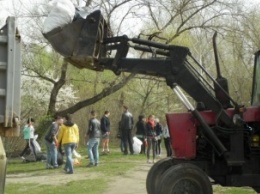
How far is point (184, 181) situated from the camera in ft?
25.1

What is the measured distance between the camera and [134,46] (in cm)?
820

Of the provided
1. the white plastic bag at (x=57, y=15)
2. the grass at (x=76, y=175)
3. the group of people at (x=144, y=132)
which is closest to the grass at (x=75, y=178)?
the grass at (x=76, y=175)

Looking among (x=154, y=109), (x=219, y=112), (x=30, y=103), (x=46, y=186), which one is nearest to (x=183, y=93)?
(x=219, y=112)

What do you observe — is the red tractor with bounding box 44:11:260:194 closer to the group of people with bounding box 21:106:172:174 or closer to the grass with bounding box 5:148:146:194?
the grass with bounding box 5:148:146:194

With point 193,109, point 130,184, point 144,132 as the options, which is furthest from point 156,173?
point 144,132

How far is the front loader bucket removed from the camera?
7633 mm

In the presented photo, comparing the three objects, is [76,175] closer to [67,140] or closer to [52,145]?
[67,140]

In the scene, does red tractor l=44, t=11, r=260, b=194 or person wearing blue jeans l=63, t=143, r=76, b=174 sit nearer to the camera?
red tractor l=44, t=11, r=260, b=194

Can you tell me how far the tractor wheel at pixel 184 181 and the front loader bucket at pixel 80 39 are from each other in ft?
7.00

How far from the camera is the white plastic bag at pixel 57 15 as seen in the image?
291 inches

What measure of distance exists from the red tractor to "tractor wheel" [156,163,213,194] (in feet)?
0.14

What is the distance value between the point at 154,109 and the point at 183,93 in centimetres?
3679

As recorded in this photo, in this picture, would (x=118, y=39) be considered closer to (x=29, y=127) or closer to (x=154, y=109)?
(x=29, y=127)

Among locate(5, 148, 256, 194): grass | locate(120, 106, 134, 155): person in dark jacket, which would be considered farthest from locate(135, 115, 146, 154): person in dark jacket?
locate(5, 148, 256, 194): grass
